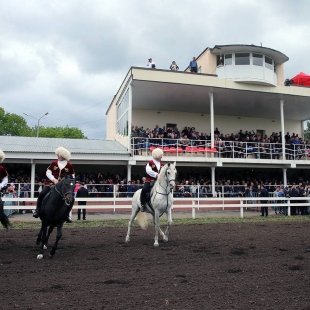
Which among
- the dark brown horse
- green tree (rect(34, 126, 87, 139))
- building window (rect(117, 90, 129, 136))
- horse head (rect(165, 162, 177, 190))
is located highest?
green tree (rect(34, 126, 87, 139))

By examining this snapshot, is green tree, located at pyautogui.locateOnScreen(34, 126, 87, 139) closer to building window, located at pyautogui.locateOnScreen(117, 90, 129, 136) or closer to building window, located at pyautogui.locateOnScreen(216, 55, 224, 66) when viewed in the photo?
building window, located at pyautogui.locateOnScreen(117, 90, 129, 136)

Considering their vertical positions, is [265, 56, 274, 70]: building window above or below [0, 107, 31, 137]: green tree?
A: below

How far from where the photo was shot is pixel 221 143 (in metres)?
28.4

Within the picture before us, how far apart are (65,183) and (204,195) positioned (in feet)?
58.8

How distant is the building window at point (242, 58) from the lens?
2955cm

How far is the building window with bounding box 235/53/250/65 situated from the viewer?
1163 inches

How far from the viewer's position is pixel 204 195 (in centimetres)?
2548

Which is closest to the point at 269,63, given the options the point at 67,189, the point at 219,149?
the point at 219,149

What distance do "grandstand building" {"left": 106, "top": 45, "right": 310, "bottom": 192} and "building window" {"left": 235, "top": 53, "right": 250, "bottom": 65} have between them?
7cm

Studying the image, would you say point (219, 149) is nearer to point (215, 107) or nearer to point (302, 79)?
point (215, 107)

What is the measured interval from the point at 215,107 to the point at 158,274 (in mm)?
27461

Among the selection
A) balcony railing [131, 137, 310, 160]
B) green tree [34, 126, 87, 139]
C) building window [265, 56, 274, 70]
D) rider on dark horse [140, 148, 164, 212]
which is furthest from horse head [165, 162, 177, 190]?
green tree [34, 126, 87, 139]

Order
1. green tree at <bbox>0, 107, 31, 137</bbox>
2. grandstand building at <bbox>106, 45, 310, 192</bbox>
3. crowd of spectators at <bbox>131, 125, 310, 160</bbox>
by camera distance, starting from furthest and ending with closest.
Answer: green tree at <bbox>0, 107, 31, 137</bbox> < crowd of spectators at <bbox>131, 125, 310, 160</bbox> < grandstand building at <bbox>106, 45, 310, 192</bbox>

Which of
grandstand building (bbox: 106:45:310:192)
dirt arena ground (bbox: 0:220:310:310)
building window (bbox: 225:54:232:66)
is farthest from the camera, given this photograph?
building window (bbox: 225:54:232:66)
